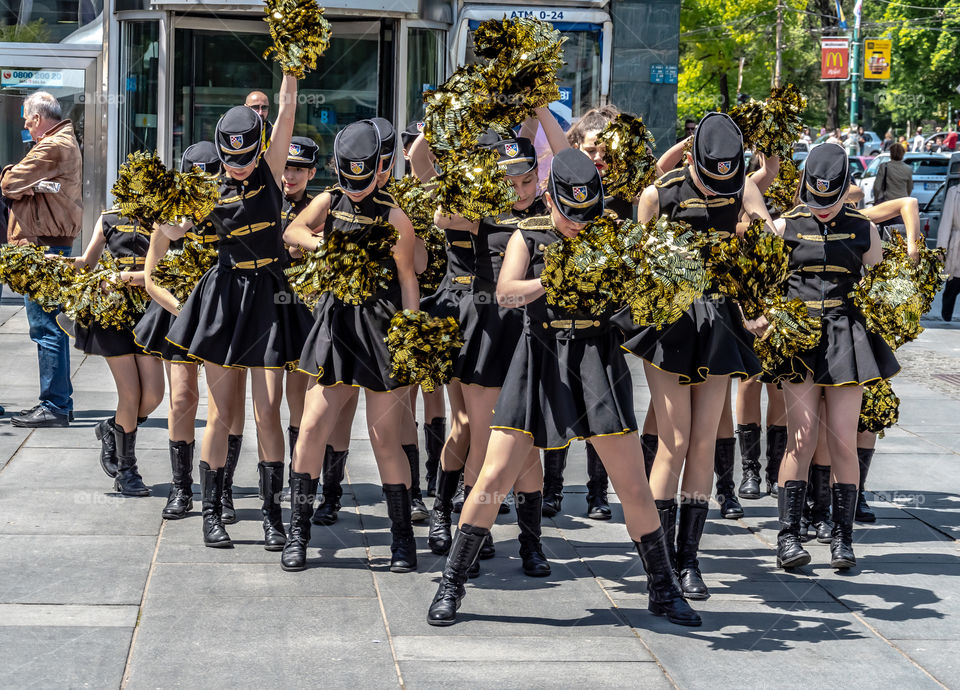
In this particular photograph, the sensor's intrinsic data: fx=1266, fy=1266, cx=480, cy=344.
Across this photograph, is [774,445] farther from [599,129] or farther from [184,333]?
[184,333]

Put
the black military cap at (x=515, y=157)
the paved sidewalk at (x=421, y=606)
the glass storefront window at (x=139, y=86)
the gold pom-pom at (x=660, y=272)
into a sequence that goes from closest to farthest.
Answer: the paved sidewalk at (x=421, y=606) < the gold pom-pom at (x=660, y=272) < the black military cap at (x=515, y=157) < the glass storefront window at (x=139, y=86)

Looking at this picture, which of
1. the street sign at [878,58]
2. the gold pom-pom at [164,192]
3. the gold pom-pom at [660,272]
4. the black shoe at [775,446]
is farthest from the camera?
the street sign at [878,58]

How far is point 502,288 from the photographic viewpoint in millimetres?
5156

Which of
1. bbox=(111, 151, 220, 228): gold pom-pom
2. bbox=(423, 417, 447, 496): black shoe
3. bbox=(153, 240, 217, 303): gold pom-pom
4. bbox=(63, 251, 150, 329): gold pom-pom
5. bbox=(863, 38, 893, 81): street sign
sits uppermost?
bbox=(863, 38, 893, 81): street sign

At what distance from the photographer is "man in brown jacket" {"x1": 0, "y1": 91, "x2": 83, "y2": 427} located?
8938mm

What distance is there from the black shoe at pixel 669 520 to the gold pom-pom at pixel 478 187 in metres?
1.50

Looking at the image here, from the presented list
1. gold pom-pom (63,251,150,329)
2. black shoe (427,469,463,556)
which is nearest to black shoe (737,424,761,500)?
black shoe (427,469,463,556)

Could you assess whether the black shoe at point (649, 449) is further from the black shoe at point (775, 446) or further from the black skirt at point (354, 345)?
the black skirt at point (354, 345)

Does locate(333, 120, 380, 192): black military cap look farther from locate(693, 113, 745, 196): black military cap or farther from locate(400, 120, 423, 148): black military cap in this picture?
locate(693, 113, 745, 196): black military cap

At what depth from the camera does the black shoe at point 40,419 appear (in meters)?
8.84

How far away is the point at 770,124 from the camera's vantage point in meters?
6.65

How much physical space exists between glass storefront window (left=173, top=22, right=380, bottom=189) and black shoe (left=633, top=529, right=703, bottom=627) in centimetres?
1129

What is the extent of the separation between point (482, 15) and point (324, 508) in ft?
30.9

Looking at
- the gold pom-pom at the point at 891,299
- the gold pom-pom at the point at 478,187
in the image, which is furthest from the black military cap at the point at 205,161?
the gold pom-pom at the point at 891,299
